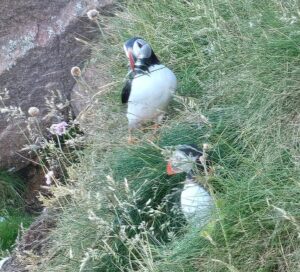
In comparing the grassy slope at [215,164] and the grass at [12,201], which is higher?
the grassy slope at [215,164]

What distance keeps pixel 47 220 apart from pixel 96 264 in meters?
1.10

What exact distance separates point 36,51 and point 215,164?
291 centimetres

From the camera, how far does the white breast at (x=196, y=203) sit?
12.1 ft

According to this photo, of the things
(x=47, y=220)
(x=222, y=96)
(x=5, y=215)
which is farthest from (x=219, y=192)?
(x=5, y=215)

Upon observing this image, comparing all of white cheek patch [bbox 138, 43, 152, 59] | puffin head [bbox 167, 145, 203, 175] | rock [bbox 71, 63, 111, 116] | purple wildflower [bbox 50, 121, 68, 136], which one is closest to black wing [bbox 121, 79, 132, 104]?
white cheek patch [bbox 138, 43, 152, 59]

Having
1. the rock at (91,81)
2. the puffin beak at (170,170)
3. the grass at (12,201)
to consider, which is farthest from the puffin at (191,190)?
the grass at (12,201)

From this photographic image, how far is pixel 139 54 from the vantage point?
473 centimetres

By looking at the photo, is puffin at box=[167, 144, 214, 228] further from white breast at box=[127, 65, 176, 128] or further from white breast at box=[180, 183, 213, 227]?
white breast at box=[127, 65, 176, 128]

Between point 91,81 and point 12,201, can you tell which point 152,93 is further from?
point 12,201

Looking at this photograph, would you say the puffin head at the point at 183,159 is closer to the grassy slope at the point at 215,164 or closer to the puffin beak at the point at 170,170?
the puffin beak at the point at 170,170

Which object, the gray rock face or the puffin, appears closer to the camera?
the puffin

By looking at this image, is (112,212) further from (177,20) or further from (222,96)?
(177,20)

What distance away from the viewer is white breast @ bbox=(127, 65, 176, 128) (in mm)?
4617

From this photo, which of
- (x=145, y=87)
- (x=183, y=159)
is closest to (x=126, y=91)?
(x=145, y=87)
